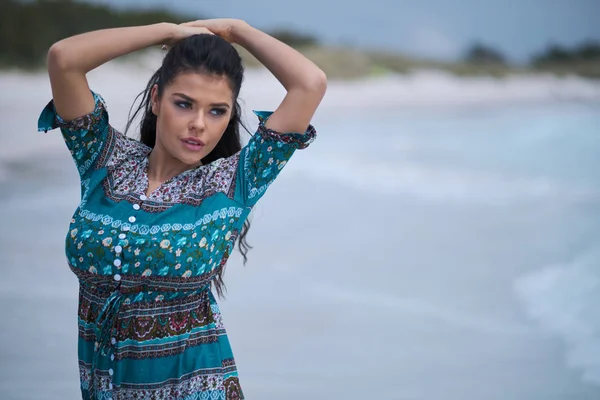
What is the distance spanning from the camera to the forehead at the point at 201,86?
1599 millimetres

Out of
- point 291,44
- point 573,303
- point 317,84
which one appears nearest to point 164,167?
point 317,84

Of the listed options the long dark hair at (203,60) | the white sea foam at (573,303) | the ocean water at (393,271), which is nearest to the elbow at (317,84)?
the long dark hair at (203,60)

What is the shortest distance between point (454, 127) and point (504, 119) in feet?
1.44

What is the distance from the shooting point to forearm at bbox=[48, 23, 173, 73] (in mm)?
1596

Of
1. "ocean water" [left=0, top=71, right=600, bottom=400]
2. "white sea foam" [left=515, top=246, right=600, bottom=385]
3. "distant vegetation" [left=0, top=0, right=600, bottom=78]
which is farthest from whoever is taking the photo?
"distant vegetation" [left=0, top=0, right=600, bottom=78]

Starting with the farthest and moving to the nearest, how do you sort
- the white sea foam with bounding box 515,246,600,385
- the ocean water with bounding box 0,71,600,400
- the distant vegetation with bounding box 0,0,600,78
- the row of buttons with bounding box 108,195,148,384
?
the distant vegetation with bounding box 0,0,600,78
the white sea foam with bounding box 515,246,600,385
the ocean water with bounding box 0,71,600,400
the row of buttons with bounding box 108,195,148,384

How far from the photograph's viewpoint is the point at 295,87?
1.65 metres

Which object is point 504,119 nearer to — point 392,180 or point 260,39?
point 392,180

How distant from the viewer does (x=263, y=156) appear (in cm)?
164

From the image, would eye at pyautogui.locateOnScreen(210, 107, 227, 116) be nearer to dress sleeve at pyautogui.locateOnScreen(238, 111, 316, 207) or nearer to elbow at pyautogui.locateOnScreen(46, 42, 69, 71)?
dress sleeve at pyautogui.locateOnScreen(238, 111, 316, 207)

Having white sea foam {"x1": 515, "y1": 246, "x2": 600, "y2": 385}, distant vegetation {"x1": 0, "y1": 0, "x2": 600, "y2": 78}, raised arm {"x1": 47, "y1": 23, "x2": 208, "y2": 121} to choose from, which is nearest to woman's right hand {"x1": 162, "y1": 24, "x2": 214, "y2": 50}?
raised arm {"x1": 47, "y1": 23, "x2": 208, "y2": 121}

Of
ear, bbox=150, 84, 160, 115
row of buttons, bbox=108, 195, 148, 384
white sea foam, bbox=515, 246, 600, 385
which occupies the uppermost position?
white sea foam, bbox=515, 246, 600, 385

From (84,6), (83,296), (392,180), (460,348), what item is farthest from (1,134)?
(83,296)

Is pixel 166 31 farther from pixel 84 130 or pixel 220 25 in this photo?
pixel 84 130
